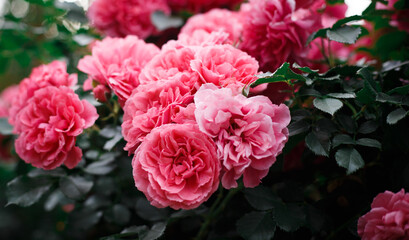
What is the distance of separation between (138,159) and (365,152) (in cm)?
43

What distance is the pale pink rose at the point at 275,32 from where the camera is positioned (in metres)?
0.63

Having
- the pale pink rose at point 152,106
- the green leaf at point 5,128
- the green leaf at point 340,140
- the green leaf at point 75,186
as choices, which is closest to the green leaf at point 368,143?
the green leaf at point 340,140

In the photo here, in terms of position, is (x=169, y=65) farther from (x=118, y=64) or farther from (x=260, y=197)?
(x=260, y=197)

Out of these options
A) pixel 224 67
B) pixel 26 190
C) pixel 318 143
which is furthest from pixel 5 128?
pixel 318 143

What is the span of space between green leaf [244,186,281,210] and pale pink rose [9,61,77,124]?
42cm

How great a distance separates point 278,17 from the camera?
632 millimetres

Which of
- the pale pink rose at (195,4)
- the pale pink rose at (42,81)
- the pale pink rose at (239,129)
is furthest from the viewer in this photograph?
the pale pink rose at (195,4)

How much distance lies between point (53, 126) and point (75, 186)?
15 cm

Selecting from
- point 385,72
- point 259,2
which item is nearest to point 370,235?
point 385,72

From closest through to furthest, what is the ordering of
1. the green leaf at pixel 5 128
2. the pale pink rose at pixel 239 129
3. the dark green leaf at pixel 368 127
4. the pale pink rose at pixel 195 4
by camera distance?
the pale pink rose at pixel 239 129, the dark green leaf at pixel 368 127, the green leaf at pixel 5 128, the pale pink rose at pixel 195 4

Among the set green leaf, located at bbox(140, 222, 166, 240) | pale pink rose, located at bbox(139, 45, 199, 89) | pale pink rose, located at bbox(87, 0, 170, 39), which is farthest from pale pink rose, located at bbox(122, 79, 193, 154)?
pale pink rose, located at bbox(87, 0, 170, 39)

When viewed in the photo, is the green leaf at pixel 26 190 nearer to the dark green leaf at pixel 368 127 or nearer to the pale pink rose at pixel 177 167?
the pale pink rose at pixel 177 167

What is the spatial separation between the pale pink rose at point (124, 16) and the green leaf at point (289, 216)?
2.00ft

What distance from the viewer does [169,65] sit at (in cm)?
55
